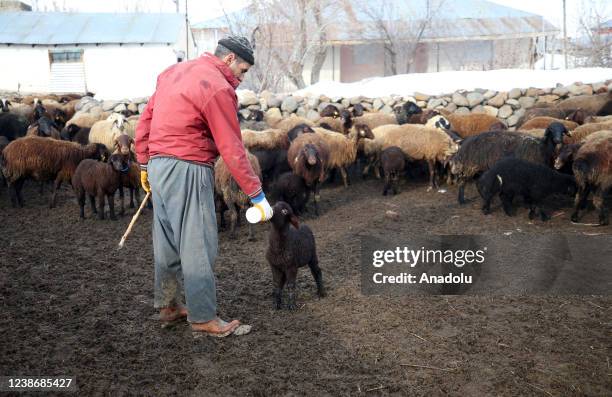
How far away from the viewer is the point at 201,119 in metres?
4.02

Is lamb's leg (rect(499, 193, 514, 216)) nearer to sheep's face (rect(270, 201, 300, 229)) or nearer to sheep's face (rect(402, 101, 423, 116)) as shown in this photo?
sheep's face (rect(270, 201, 300, 229))

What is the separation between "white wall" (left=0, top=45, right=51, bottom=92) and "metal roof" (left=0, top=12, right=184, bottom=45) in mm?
460

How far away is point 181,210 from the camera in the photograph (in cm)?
411

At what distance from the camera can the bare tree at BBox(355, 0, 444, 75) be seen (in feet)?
111

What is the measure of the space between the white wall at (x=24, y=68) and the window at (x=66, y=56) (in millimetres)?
281

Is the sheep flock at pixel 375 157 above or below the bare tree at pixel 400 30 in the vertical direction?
below

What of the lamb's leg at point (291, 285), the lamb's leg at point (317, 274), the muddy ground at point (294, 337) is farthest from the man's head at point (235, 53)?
the muddy ground at point (294, 337)

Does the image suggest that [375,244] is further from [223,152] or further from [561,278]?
[223,152]

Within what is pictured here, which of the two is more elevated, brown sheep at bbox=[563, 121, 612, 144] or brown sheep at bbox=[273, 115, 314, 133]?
brown sheep at bbox=[273, 115, 314, 133]

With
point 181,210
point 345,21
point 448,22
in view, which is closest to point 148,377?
point 181,210

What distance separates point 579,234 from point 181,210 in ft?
18.6

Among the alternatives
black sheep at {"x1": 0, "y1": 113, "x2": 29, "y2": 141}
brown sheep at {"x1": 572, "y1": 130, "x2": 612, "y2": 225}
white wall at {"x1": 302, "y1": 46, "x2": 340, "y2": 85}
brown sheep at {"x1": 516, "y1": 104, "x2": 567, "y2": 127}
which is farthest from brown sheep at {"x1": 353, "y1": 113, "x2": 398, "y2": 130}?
white wall at {"x1": 302, "y1": 46, "x2": 340, "y2": 85}

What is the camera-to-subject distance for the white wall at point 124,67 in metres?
27.2

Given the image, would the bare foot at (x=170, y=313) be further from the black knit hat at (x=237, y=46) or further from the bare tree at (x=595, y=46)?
the bare tree at (x=595, y=46)
